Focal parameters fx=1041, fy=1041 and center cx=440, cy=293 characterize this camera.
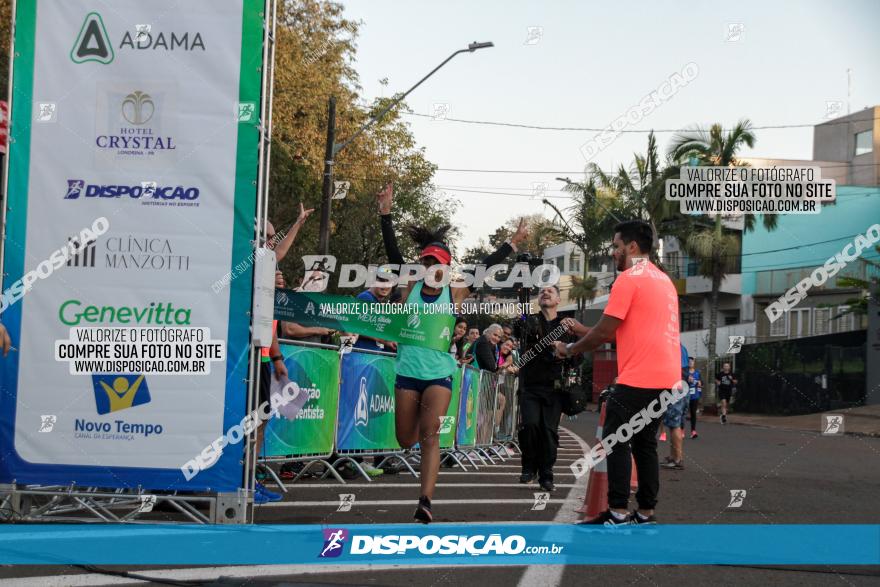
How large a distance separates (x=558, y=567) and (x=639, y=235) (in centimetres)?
264

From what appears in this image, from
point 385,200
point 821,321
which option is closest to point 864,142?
point 821,321

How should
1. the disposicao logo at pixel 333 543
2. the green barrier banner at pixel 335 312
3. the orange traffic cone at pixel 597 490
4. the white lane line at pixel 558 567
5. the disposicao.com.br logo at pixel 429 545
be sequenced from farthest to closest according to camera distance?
the green barrier banner at pixel 335 312 → the orange traffic cone at pixel 597 490 → the disposicao.com.br logo at pixel 429 545 → the disposicao logo at pixel 333 543 → the white lane line at pixel 558 567

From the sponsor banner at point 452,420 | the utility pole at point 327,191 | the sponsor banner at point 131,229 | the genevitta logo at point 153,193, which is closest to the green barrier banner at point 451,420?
the sponsor banner at point 452,420

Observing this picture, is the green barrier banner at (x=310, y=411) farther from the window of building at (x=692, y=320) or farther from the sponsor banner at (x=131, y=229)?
the window of building at (x=692, y=320)

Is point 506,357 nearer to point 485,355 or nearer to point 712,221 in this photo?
point 485,355

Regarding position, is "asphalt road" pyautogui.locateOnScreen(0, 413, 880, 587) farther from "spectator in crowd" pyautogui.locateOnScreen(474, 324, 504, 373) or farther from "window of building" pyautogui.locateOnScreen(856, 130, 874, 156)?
"window of building" pyautogui.locateOnScreen(856, 130, 874, 156)

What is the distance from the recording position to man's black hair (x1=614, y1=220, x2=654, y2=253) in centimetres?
717

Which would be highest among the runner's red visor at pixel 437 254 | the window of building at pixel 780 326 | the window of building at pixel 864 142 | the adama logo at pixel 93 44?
the window of building at pixel 864 142

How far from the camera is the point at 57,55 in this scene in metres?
7.05

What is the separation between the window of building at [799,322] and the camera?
4972 centimetres

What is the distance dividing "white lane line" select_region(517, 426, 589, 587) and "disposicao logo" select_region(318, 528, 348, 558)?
41.9 inches

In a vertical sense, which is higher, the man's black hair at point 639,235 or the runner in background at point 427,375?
the man's black hair at point 639,235

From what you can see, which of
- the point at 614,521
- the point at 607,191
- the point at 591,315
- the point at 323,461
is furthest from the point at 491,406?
the point at 591,315

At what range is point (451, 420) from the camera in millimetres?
13094
